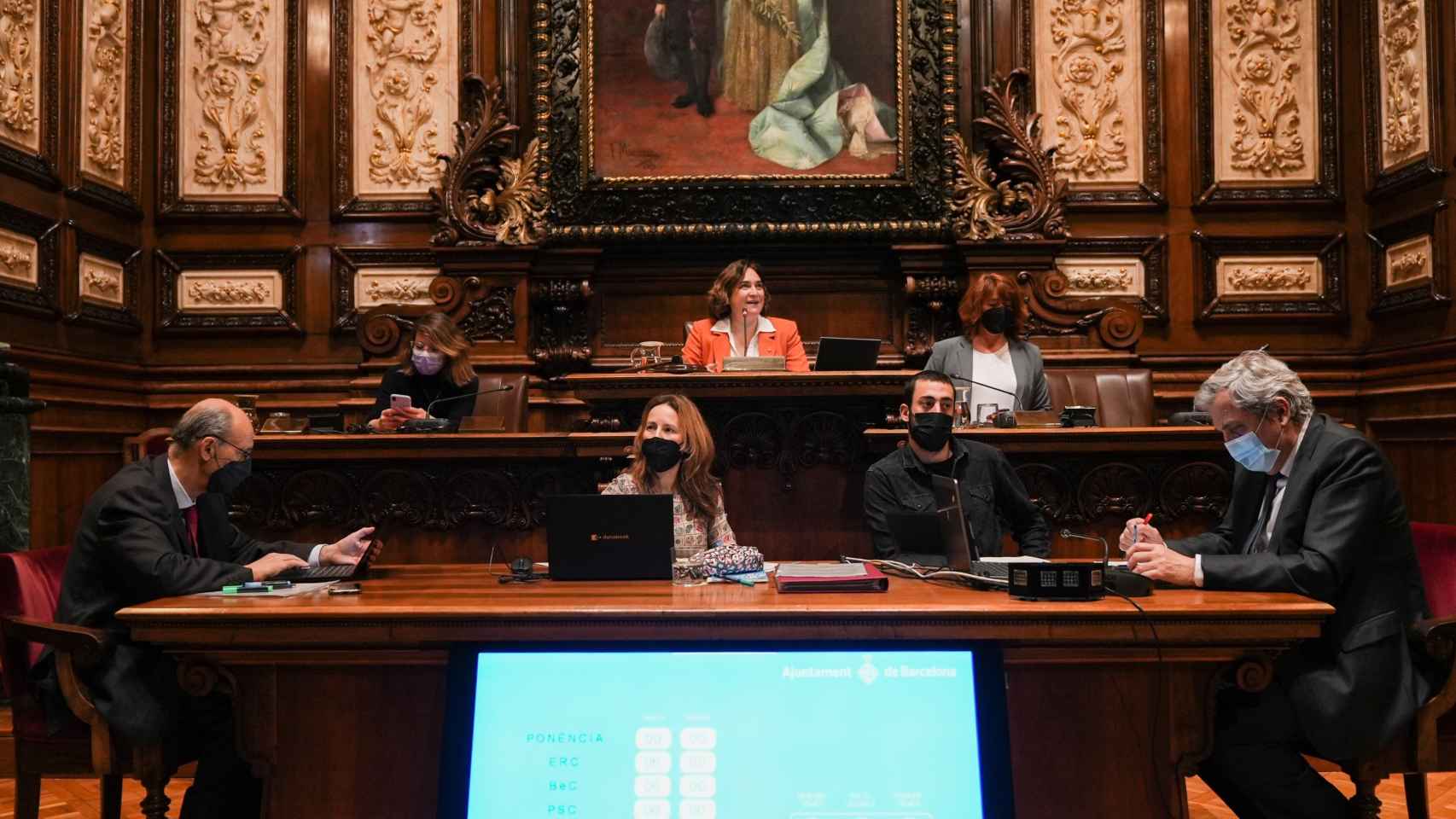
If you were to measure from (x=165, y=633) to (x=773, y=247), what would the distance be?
4873 mm

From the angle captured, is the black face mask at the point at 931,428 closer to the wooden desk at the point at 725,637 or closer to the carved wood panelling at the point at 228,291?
the wooden desk at the point at 725,637

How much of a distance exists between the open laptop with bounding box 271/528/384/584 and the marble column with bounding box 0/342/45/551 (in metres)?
2.09

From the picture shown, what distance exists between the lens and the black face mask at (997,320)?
5.39m

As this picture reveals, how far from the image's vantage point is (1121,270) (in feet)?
22.1

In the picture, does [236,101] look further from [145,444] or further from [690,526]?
[690,526]

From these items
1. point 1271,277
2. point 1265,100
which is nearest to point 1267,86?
point 1265,100

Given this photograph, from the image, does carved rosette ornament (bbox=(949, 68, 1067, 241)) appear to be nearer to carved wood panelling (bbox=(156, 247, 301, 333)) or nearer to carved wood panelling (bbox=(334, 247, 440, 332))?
carved wood panelling (bbox=(334, 247, 440, 332))

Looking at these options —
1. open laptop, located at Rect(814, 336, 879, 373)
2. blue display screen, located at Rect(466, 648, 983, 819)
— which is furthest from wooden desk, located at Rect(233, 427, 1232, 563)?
blue display screen, located at Rect(466, 648, 983, 819)

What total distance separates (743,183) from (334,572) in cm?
431

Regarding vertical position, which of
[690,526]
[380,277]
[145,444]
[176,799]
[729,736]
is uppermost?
[380,277]

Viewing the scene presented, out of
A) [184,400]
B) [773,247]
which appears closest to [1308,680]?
[773,247]

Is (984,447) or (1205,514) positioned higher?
(984,447)

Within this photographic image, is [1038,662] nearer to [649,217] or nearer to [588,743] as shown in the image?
[588,743]

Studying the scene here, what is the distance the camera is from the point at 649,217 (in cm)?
669
